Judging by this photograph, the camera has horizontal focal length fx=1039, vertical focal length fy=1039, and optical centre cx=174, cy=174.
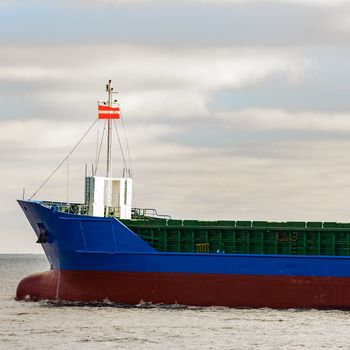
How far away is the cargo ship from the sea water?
0.55m

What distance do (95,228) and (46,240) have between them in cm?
334

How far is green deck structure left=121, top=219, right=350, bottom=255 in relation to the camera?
131 feet

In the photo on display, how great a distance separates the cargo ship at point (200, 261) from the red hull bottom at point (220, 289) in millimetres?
37

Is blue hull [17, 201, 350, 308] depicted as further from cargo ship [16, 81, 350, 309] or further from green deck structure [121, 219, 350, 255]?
green deck structure [121, 219, 350, 255]

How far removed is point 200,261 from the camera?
1518 inches

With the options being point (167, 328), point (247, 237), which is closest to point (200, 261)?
point (247, 237)

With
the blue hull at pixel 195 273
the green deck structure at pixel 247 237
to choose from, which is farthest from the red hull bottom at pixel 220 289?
the green deck structure at pixel 247 237

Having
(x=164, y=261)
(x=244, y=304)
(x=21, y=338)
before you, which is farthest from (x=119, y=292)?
(x=21, y=338)

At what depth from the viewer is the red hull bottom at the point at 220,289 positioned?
3844cm

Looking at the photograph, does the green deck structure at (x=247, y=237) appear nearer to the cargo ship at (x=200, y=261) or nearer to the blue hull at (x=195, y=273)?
the cargo ship at (x=200, y=261)

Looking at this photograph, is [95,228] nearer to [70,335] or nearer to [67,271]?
[67,271]

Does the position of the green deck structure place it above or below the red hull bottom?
above

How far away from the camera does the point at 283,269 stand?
38438 millimetres

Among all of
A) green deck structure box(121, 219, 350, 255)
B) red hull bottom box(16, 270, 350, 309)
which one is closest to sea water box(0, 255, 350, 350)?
red hull bottom box(16, 270, 350, 309)
